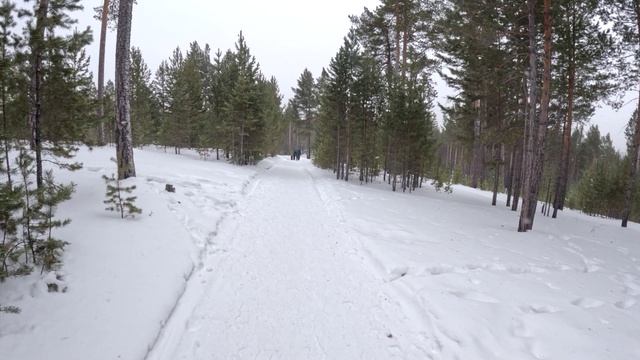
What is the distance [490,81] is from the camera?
15.1 meters

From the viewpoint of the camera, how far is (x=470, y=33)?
36.6ft

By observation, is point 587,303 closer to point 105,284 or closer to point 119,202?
point 105,284

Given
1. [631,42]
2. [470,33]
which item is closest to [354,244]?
[470,33]

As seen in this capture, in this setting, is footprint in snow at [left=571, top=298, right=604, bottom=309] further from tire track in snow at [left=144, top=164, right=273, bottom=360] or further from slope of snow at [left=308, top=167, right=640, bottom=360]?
tire track in snow at [left=144, top=164, right=273, bottom=360]

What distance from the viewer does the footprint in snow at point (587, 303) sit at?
5218mm

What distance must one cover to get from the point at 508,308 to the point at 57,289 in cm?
619

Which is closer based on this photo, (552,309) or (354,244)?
(552,309)

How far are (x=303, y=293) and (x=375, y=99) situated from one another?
1720cm

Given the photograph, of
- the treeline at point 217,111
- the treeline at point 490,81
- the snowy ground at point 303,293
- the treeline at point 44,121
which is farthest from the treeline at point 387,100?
the treeline at point 44,121

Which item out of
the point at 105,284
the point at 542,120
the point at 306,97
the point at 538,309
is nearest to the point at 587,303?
the point at 538,309

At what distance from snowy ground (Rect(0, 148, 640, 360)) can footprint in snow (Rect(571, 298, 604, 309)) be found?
0.07 ft

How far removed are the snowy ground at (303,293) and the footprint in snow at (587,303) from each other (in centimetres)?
2

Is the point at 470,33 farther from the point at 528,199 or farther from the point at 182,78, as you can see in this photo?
the point at 182,78

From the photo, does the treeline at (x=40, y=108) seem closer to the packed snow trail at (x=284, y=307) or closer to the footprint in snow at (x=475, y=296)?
the packed snow trail at (x=284, y=307)
